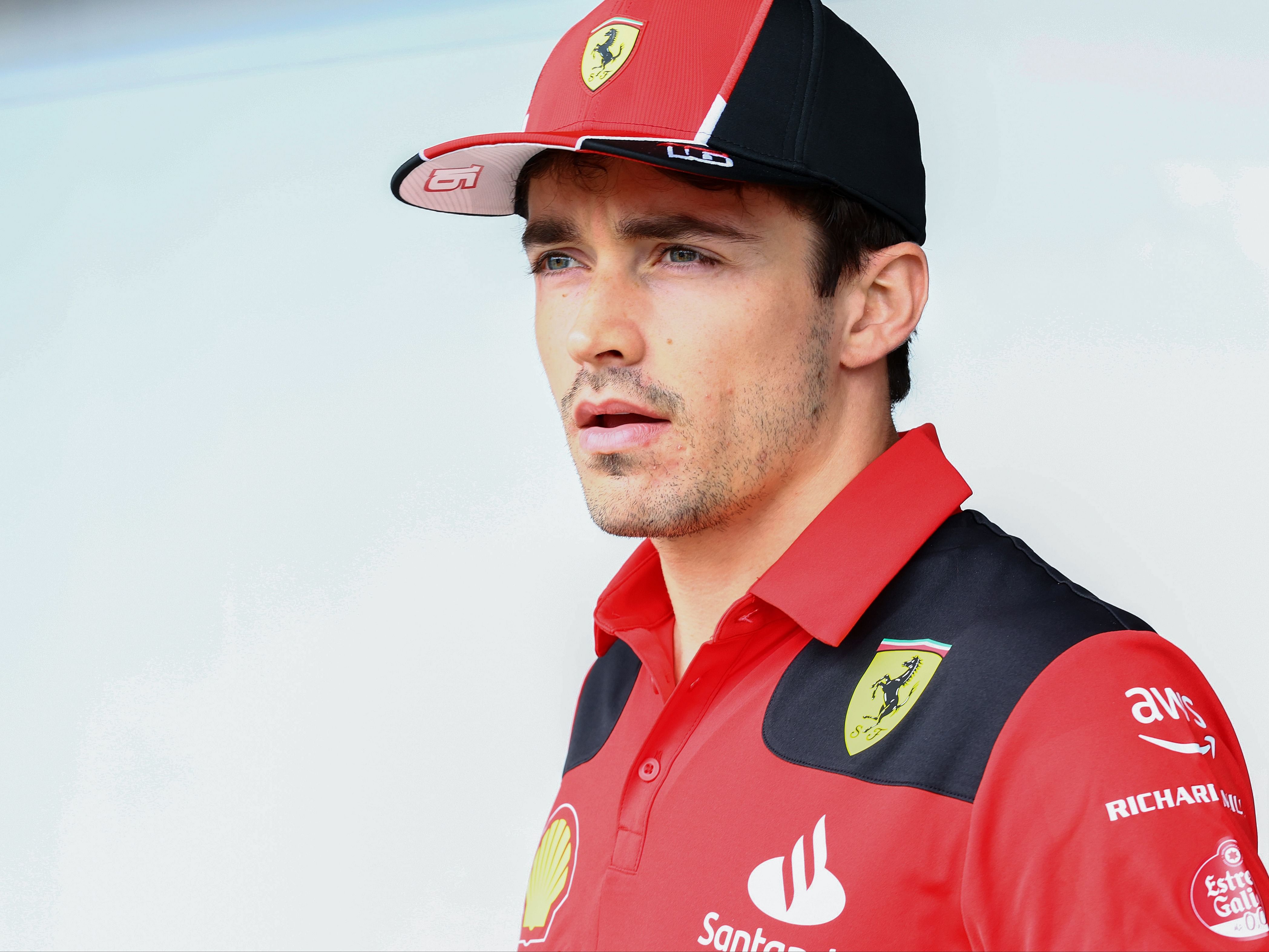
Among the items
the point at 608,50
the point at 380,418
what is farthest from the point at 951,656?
the point at 380,418

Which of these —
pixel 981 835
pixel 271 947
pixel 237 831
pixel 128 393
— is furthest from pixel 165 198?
pixel 981 835

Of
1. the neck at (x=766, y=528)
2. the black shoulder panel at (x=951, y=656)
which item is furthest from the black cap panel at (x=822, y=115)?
the black shoulder panel at (x=951, y=656)

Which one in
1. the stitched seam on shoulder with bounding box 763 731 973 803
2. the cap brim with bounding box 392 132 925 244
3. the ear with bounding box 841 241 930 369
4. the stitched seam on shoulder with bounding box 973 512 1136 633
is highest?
the cap brim with bounding box 392 132 925 244

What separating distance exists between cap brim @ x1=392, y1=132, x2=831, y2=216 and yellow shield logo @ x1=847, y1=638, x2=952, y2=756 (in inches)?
17.6

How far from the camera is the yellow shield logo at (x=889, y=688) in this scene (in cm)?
108

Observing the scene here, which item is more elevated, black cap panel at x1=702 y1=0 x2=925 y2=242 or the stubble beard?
black cap panel at x1=702 y1=0 x2=925 y2=242

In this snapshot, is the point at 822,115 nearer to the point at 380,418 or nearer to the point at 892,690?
the point at 892,690

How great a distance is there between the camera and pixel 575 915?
1.25 meters

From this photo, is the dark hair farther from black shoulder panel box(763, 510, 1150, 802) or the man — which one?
black shoulder panel box(763, 510, 1150, 802)

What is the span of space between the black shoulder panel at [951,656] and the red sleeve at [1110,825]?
2 centimetres

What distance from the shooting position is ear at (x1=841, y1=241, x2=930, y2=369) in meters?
1.31

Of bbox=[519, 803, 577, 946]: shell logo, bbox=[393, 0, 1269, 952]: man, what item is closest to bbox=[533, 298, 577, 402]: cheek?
bbox=[393, 0, 1269, 952]: man

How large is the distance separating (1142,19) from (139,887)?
2.32 m

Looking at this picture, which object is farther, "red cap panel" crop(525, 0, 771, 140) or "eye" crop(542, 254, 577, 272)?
"eye" crop(542, 254, 577, 272)
